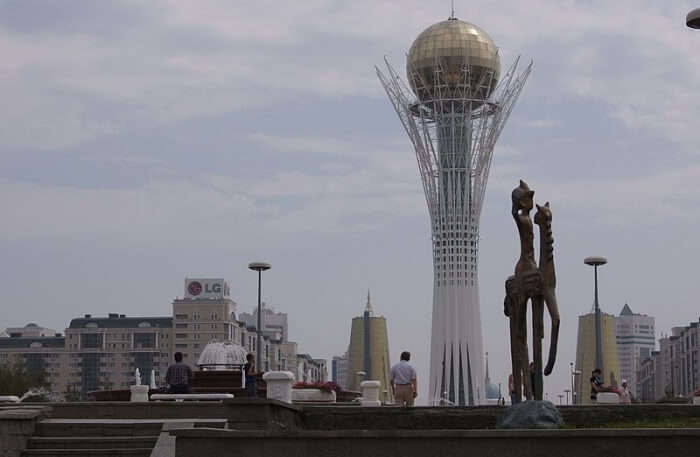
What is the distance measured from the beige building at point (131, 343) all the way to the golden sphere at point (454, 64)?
72330mm

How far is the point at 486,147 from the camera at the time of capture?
284ft

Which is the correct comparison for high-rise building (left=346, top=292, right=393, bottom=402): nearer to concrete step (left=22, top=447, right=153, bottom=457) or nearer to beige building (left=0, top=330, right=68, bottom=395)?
beige building (left=0, top=330, right=68, bottom=395)

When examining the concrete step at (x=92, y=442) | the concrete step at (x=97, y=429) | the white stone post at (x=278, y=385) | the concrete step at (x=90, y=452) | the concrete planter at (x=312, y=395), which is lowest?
the concrete step at (x=90, y=452)

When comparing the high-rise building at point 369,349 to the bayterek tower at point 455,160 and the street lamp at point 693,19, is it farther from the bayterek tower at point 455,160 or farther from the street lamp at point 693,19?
the street lamp at point 693,19

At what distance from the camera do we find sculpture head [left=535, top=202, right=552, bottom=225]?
19016mm

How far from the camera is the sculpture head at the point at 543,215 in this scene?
1902 cm

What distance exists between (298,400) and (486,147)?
191ft

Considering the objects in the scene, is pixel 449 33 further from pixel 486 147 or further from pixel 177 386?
pixel 177 386

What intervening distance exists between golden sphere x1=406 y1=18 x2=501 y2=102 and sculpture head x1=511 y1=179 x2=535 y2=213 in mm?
71656

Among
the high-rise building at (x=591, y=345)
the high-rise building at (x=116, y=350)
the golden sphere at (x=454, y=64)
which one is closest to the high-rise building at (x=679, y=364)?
the high-rise building at (x=591, y=345)

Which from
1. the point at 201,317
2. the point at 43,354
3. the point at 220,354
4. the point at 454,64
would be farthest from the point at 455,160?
the point at 43,354

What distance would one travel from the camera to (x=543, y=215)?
19031 millimetres

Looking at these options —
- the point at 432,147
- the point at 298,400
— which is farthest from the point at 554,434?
the point at 432,147

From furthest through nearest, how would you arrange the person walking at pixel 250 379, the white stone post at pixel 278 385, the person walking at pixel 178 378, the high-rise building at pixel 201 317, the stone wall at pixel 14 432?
1. the high-rise building at pixel 201 317
2. the person walking at pixel 250 379
3. the person walking at pixel 178 378
4. the white stone post at pixel 278 385
5. the stone wall at pixel 14 432
